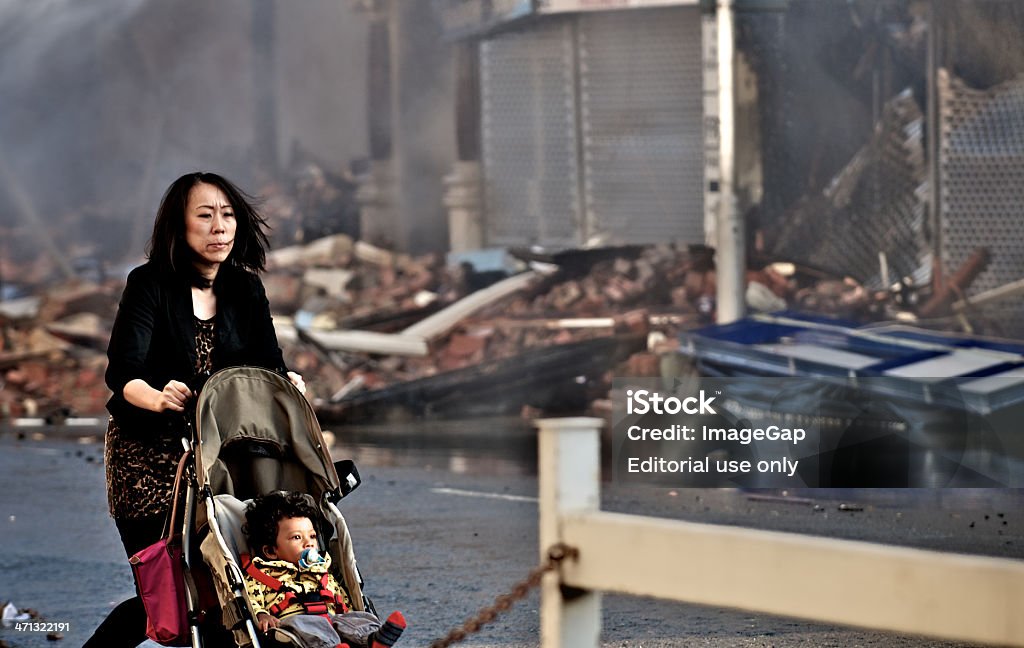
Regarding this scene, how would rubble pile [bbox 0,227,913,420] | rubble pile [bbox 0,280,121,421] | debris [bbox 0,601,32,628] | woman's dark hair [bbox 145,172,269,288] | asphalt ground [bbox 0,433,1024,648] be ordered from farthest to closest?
rubble pile [bbox 0,280,121,421] < rubble pile [bbox 0,227,913,420] < debris [bbox 0,601,32,628] < asphalt ground [bbox 0,433,1024,648] < woman's dark hair [bbox 145,172,269,288]

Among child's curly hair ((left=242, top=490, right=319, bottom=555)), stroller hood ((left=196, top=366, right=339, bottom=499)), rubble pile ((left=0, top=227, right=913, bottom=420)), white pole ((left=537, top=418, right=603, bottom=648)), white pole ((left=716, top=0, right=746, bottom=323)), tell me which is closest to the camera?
white pole ((left=537, top=418, right=603, bottom=648))

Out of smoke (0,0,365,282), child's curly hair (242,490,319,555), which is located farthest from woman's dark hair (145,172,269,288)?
smoke (0,0,365,282)

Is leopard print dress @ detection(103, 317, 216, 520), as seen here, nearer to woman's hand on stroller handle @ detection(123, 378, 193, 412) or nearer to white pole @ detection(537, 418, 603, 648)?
woman's hand on stroller handle @ detection(123, 378, 193, 412)

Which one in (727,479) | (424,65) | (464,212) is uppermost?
(424,65)

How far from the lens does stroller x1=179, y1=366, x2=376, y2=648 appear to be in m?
4.25

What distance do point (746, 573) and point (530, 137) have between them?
27.9 feet

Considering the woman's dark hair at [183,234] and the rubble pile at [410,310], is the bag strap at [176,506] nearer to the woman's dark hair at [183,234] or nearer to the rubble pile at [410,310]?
the woman's dark hair at [183,234]

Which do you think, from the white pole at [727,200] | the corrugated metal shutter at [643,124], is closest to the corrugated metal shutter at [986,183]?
the white pole at [727,200]

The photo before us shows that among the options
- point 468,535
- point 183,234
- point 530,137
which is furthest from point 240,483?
point 530,137

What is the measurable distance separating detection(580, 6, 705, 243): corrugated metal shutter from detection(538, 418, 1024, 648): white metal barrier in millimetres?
7482

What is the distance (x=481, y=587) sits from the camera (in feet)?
22.4

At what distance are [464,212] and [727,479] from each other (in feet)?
9.61

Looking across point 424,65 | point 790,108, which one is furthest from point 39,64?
point 790,108

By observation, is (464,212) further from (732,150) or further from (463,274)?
(732,150)
